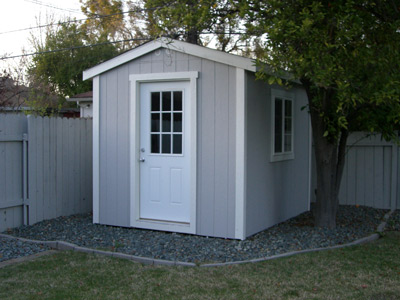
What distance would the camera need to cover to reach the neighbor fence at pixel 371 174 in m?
9.20

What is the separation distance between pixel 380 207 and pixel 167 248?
5173mm

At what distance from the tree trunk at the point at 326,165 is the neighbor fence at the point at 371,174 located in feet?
6.58

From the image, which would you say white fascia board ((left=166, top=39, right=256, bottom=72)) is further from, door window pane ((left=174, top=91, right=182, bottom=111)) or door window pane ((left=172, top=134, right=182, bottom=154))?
door window pane ((left=172, top=134, right=182, bottom=154))

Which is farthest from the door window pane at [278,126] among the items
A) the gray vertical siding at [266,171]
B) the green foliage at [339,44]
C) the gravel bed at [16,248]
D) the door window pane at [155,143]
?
the gravel bed at [16,248]

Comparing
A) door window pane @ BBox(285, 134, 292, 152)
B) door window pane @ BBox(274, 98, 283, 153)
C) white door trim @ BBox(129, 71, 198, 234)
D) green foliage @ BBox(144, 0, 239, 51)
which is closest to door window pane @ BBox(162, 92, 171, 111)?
white door trim @ BBox(129, 71, 198, 234)

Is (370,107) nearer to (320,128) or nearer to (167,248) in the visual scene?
(320,128)

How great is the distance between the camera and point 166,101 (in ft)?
23.7

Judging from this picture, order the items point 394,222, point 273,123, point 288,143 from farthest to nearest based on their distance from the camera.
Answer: point 288,143
point 394,222
point 273,123

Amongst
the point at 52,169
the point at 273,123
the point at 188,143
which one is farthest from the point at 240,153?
the point at 52,169

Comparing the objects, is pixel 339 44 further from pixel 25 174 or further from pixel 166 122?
pixel 25 174

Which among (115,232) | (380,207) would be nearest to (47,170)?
(115,232)

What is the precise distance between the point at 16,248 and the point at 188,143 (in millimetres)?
2833

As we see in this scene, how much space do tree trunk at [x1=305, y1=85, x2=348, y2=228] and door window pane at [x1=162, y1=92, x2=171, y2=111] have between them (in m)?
2.16

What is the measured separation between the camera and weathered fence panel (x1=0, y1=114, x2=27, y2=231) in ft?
23.6
